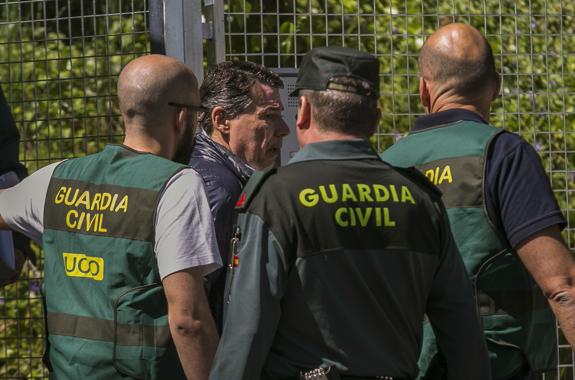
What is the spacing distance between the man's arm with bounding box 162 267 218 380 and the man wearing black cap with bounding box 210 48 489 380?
223mm

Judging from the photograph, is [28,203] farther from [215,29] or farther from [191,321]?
[215,29]

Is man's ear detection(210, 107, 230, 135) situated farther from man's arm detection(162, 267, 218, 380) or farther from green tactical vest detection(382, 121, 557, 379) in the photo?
man's arm detection(162, 267, 218, 380)

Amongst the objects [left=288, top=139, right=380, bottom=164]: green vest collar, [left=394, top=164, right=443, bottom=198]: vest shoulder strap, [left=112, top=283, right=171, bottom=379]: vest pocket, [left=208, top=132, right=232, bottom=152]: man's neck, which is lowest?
[left=112, top=283, right=171, bottom=379]: vest pocket

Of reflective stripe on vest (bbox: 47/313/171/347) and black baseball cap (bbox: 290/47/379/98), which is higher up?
black baseball cap (bbox: 290/47/379/98)

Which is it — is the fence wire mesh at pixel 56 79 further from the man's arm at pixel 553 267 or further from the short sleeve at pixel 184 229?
the man's arm at pixel 553 267

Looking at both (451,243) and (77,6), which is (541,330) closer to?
(451,243)

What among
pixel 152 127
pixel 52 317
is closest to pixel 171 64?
pixel 152 127

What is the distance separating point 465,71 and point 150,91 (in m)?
1.10

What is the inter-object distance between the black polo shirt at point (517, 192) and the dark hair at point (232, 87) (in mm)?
1280

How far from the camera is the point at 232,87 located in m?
4.43

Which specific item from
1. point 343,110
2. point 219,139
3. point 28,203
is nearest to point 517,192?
point 343,110

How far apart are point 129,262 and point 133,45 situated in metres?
A: 2.36

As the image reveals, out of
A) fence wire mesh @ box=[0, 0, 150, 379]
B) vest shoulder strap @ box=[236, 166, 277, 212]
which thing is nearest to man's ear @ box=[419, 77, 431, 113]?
vest shoulder strap @ box=[236, 166, 277, 212]

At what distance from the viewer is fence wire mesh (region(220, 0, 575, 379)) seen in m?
5.77
